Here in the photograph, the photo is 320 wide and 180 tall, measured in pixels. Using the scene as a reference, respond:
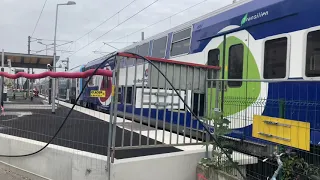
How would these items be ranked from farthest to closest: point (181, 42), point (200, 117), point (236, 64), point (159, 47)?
point (159, 47) < point (181, 42) < point (236, 64) < point (200, 117)

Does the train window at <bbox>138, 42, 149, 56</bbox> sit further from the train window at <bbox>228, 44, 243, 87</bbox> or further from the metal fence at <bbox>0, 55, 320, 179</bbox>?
the metal fence at <bbox>0, 55, 320, 179</bbox>

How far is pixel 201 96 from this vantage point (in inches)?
233

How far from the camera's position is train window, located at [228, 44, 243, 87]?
24.8 feet

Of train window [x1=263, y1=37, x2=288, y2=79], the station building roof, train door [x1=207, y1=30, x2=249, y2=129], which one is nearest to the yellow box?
train door [x1=207, y1=30, x2=249, y2=129]

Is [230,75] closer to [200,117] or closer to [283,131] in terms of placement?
[200,117]

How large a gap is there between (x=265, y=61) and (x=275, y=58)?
248mm

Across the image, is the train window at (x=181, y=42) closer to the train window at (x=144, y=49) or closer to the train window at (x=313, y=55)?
the train window at (x=144, y=49)

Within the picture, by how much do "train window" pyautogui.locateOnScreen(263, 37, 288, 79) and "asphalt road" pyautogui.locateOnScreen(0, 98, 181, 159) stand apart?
98.7 inches

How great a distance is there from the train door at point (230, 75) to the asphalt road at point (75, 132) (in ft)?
3.84

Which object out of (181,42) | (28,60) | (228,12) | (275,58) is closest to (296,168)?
(275,58)

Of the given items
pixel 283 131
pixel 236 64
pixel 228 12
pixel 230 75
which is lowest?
pixel 283 131

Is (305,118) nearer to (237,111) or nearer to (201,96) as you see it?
(237,111)

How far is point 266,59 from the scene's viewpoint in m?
6.93

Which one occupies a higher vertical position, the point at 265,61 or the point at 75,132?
the point at 265,61
